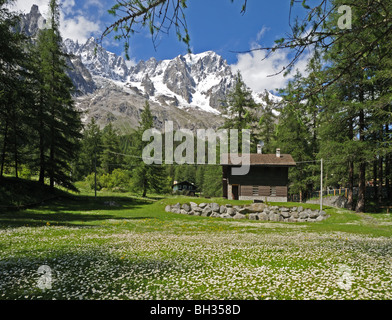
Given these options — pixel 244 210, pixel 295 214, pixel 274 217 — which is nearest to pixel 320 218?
pixel 295 214

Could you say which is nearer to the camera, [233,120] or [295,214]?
[295,214]

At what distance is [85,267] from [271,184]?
3915cm

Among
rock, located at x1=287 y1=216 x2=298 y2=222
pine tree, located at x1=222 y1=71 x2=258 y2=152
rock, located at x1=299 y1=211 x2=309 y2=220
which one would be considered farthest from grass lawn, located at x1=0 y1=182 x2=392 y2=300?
pine tree, located at x1=222 y1=71 x2=258 y2=152

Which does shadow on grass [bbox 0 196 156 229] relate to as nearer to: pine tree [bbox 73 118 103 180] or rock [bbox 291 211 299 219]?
rock [bbox 291 211 299 219]

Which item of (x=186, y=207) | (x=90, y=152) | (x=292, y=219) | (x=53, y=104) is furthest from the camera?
(x=90, y=152)

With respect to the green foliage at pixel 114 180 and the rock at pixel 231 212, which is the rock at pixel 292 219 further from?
the green foliage at pixel 114 180

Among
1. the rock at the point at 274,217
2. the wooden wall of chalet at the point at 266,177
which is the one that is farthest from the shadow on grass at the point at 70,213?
the wooden wall of chalet at the point at 266,177

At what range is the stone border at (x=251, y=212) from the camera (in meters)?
32.2

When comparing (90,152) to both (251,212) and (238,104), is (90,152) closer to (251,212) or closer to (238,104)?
(238,104)

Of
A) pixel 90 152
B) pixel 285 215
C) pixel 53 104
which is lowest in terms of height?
pixel 285 215

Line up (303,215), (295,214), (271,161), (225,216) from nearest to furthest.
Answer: (303,215) → (295,214) → (225,216) → (271,161)

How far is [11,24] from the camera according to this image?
76.1ft

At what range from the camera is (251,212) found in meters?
35.0

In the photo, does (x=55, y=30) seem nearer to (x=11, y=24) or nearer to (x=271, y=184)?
(x=11, y=24)
